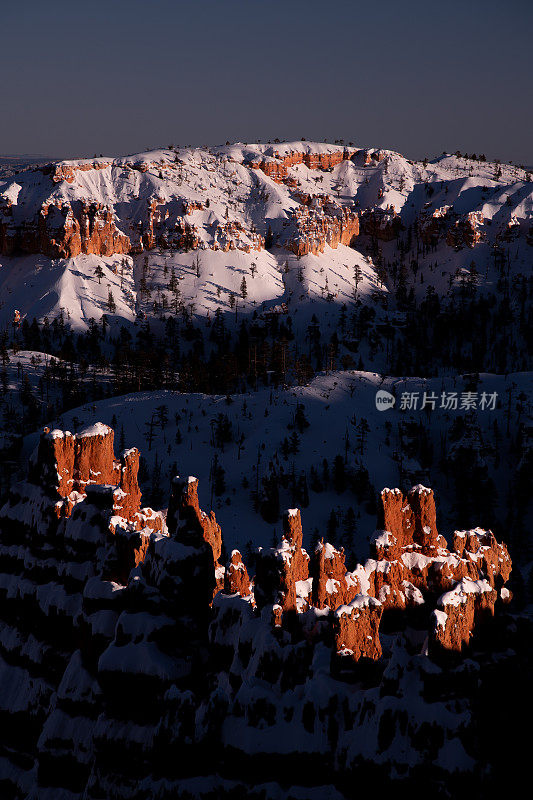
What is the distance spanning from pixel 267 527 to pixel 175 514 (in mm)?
67566

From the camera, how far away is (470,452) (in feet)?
402

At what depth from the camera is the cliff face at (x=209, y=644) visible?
77.7 feet

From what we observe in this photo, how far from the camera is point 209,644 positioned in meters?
30.9

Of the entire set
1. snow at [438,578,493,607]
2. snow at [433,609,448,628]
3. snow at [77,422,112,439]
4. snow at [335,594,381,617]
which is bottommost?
snow at [335,594,381,617]

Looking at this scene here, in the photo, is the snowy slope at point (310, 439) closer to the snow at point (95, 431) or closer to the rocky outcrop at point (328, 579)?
the snow at point (95, 431)

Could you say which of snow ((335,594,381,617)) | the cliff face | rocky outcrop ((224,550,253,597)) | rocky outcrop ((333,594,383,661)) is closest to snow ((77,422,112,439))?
the cliff face

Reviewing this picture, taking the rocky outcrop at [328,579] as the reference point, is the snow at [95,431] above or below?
above

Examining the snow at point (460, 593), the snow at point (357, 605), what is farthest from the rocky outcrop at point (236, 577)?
the snow at point (460, 593)

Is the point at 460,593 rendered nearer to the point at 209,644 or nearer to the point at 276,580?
the point at 276,580

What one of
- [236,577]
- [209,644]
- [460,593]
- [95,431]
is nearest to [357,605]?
[460,593]

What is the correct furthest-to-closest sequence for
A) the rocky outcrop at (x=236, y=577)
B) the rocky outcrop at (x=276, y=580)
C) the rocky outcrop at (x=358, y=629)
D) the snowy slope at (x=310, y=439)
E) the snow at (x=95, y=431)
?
the snowy slope at (x=310, y=439) → the snow at (x=95, y=431) → the rocky outcrop at (x=236, y=577) → the rocky outcrop at (x=276, y=580) → the rocky outcrop at (x=358, y=629)

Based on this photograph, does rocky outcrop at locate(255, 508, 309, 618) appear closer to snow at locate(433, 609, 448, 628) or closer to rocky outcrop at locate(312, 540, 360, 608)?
rocky outcrop at locate(312, 540, 360, 608)

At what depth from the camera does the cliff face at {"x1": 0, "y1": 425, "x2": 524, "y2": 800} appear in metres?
23.7

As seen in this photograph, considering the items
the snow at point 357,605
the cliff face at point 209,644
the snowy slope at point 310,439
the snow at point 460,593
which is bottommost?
the snowy slope at point 310,439
